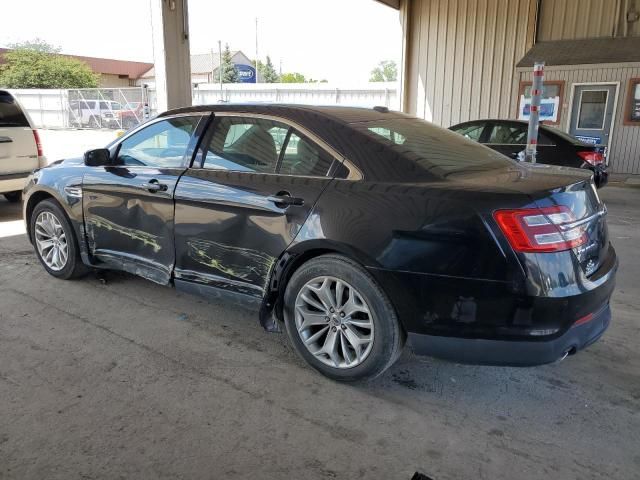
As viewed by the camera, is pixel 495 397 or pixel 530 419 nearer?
pixel 530 419

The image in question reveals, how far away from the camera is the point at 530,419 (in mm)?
2760

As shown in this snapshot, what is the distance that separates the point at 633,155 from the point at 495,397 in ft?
41.0

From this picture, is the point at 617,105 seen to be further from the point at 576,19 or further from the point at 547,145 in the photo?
the point at 547,145

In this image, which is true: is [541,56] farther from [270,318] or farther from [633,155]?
[270,318]

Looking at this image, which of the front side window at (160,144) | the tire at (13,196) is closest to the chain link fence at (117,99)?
the tire at (13,196)

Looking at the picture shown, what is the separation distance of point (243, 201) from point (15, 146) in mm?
5762

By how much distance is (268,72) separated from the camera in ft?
315

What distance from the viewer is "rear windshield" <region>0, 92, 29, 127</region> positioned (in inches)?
295

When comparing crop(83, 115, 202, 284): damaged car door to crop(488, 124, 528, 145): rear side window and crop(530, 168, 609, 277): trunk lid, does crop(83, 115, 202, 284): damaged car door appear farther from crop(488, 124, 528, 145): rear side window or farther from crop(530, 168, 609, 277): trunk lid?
crop(488, 124, 528, 145): rear side window

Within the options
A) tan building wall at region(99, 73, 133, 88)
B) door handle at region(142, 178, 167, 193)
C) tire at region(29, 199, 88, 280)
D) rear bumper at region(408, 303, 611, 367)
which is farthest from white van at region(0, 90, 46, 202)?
tan building wall at region(99, 73, 133, 88)

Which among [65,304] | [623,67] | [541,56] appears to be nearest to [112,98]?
[541,56]

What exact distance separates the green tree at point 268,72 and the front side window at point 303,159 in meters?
91.7

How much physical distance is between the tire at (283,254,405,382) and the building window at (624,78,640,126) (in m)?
12.7

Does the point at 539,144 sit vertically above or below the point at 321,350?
above
